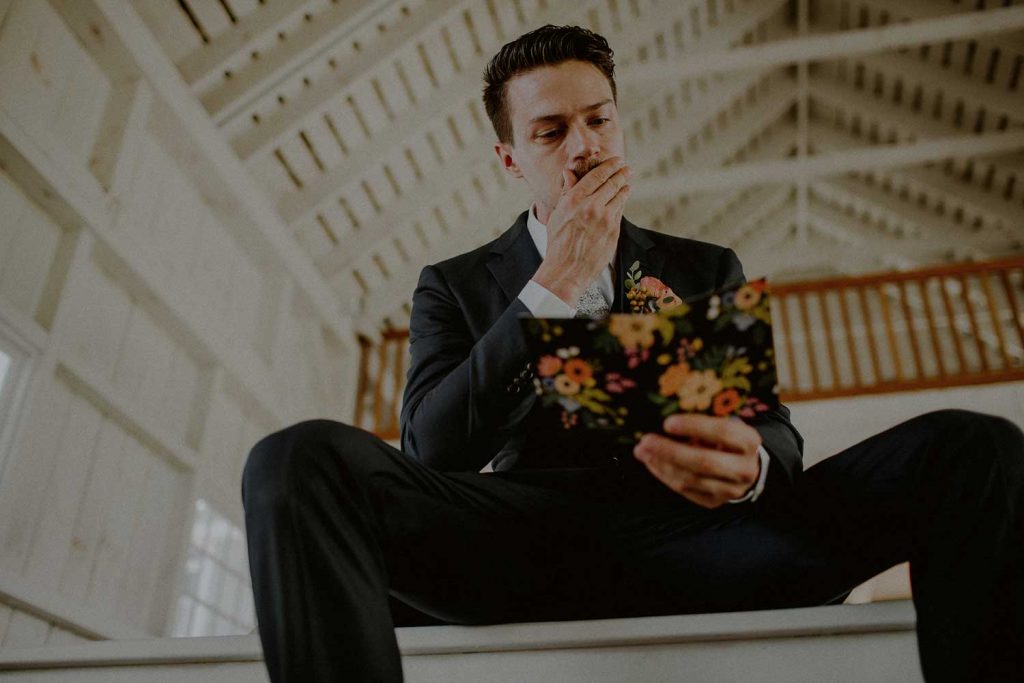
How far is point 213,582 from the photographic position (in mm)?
4527

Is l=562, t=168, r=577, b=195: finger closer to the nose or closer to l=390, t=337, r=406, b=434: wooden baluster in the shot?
the nose

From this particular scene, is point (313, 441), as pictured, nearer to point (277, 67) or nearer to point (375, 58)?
point (277, 67)

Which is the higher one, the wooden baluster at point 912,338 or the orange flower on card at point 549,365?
the wooden baluster at point 912,338

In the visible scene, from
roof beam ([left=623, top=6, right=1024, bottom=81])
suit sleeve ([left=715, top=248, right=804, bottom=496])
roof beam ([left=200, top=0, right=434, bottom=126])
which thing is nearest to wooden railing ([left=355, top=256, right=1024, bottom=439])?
roof beam ([left=623, top=6, right=1024, bottom=81])

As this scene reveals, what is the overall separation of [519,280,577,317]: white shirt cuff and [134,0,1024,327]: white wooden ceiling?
319 cm

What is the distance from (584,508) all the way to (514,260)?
1.83ft

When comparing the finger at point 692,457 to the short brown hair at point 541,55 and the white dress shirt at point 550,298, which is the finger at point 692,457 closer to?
the white dress shirt at point 550,298

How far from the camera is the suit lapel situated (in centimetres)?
163

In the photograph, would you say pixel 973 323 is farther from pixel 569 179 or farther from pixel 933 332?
pixel 569 179

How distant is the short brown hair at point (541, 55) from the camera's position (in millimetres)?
1801

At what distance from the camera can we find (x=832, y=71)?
308 inches

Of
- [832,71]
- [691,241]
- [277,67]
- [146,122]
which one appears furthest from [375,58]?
[832,71]

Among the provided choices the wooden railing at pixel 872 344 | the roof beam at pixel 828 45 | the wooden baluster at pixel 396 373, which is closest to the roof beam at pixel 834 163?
the wooden railing at pixel 872 344

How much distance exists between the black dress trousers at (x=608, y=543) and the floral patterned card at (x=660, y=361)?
0.23 meters
